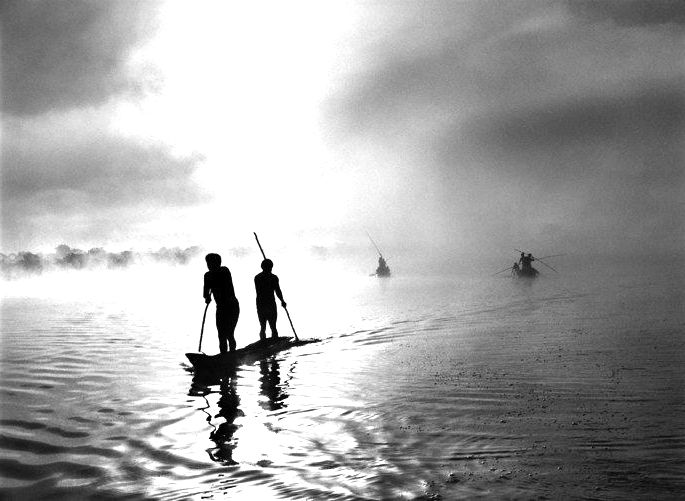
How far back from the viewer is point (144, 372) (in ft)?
38.8

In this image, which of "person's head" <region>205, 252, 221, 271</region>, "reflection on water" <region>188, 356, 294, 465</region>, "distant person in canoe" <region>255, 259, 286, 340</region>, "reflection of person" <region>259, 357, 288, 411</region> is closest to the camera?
"reflection on water" <region>188, 356, 294, 465</region>

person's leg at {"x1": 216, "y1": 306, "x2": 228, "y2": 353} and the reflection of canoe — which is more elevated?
person's leg at {"x1": 216, "y1": 306, "x2": 228, "y2": 353}

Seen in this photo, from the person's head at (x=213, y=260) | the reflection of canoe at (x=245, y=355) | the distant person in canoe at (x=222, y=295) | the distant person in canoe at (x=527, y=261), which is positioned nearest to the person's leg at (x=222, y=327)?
the distant person in canoe at (x=222, y=295)

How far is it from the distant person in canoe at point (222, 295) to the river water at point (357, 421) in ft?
4.55

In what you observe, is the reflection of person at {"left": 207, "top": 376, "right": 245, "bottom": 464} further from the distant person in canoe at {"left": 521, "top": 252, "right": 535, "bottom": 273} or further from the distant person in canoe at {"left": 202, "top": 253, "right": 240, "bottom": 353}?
the distant person in canoe at {"left": 521, "top": 252, "right": 535, "bottom": 273}

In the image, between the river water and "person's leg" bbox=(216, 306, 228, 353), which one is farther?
"person's leg" bbox=(216, 306, 228, 353)

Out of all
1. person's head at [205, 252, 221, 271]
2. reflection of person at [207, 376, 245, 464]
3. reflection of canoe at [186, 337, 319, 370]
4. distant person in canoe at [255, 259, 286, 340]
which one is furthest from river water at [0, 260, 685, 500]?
person's head at [205, 252, 221, 271]

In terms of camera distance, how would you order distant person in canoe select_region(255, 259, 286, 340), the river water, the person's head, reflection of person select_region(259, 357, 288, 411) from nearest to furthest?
the river water → reflection of person select_region(259, 357, 288, 411) → the person's head → distant person in canoe select_region(255, 259, 286, 340)

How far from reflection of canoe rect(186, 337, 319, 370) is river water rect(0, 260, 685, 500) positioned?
430mm

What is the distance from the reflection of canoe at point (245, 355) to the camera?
11.8 meters

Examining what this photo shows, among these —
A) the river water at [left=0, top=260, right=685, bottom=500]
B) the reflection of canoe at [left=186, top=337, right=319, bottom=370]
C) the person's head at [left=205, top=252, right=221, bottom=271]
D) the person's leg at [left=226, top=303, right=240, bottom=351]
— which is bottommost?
the river water at [left=0, top=260, right=685, bottom=500]

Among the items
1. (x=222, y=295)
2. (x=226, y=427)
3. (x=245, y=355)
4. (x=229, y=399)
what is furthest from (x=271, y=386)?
(x=222, y=295)

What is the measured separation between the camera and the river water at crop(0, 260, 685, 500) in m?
5.08

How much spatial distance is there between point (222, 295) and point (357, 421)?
7332 mm
